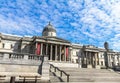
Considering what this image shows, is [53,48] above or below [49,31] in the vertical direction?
below

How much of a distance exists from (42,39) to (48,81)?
3552cm

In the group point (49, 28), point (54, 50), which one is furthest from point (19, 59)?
point (49, 28)

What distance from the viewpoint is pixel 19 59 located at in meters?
18.4

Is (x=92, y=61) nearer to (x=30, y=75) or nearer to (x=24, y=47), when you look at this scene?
(x=24, y=47)

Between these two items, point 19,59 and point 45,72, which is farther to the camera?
point 45,72

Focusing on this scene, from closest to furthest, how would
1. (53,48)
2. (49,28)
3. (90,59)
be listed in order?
1. (53,48)
2. (49,28)
3. (90,59)

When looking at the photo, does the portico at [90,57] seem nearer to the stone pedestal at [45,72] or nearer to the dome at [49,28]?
the dome at [49,28]

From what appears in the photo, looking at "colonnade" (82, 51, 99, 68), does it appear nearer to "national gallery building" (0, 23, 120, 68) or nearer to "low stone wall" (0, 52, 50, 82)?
"national gallery building" (0, 23, 120, 68)

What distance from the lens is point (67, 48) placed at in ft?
192

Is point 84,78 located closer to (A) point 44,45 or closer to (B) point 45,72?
(B) point 45,72

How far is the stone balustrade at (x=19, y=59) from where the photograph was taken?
17.6m

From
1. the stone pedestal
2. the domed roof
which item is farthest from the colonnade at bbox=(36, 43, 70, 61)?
the stone pedestal

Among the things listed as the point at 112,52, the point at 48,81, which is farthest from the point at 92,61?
the point at 48,81

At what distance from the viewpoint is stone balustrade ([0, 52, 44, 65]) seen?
17567 mm
